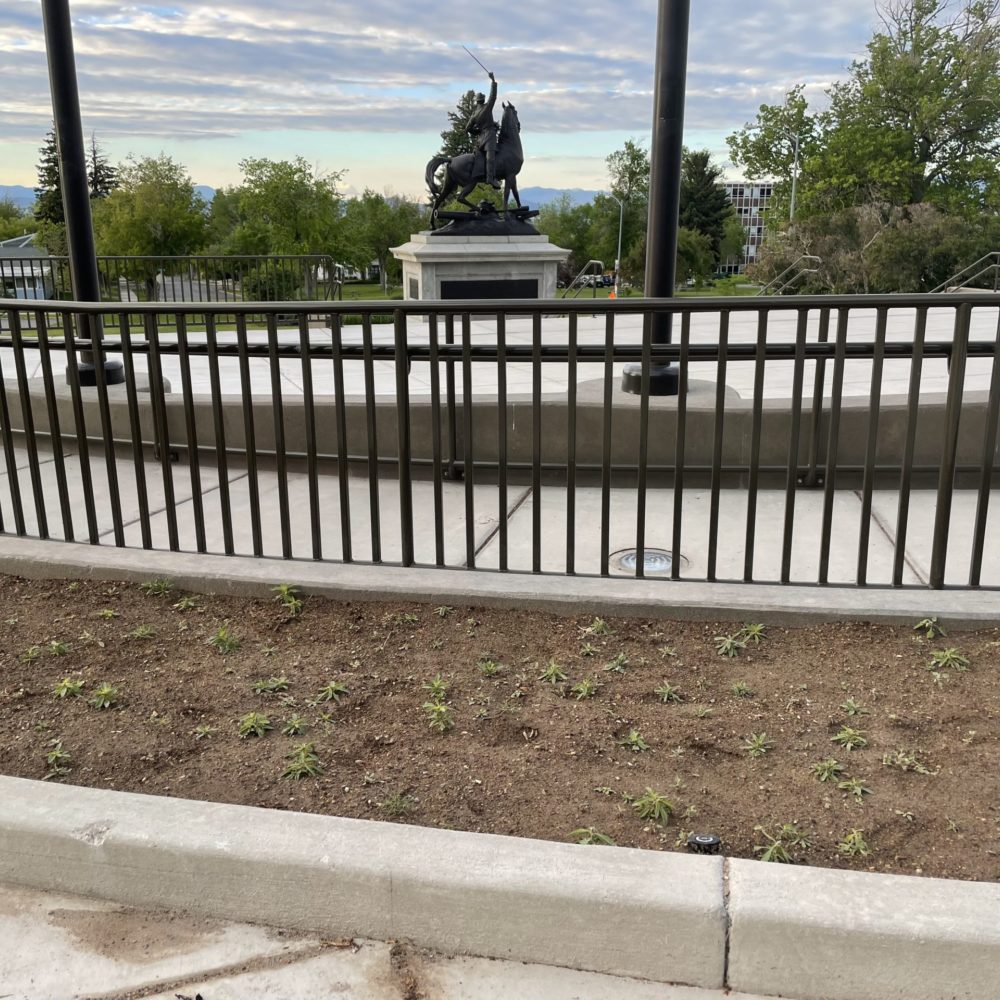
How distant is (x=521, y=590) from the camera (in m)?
3.65

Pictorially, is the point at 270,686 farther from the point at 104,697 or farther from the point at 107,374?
the point at 107,374

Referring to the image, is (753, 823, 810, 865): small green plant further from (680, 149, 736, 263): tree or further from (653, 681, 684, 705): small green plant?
(680, 149, 736, 263): tree

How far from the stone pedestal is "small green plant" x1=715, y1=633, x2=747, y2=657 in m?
12.0

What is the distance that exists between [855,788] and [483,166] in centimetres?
1491

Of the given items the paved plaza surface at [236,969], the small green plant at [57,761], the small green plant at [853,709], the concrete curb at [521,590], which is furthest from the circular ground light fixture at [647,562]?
the small green plant at [57,761]

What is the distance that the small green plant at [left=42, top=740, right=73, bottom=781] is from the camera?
8.68ft

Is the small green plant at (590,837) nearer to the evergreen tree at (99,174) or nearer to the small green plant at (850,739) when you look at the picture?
the small green plant at (850,739)

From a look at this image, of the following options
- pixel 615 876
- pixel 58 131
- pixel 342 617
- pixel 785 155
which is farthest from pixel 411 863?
pixel 785 155

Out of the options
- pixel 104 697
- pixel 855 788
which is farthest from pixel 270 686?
pixel 855 788

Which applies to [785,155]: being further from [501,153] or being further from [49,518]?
[49,518]

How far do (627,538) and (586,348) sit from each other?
1.02 metres

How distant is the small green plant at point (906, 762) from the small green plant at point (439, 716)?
123 cm

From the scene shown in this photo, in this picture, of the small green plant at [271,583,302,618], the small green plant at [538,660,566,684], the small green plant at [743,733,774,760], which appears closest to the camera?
the small green plant at [743,733,774,760]

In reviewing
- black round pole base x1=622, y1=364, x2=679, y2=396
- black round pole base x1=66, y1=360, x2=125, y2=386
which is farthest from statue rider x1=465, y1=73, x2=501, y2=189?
black round pole base x1=622, y1=364, x2=679, y2=396
